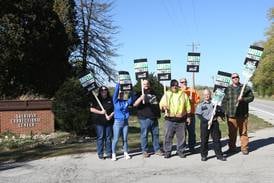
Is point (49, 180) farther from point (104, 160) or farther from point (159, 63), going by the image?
point (159, 63)

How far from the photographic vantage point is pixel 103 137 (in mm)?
13445

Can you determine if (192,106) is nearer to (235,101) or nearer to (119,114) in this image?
(235,101)

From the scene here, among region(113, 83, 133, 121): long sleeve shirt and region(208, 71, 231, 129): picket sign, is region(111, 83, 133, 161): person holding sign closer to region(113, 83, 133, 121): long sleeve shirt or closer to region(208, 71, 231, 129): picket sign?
region(113, 83, 133, 121): long sleeve shirt

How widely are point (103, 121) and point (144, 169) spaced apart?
6.40 ft

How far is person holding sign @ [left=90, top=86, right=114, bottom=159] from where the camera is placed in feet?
Result: 43.8

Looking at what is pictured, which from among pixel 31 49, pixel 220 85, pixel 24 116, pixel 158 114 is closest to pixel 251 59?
pixel 220 85

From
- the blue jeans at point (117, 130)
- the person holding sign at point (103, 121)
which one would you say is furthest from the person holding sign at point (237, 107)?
the person holding sign at point (103, 121)

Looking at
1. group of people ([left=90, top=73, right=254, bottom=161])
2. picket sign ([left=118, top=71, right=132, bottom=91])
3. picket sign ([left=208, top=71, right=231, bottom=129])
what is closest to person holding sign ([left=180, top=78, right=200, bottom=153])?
group of people ([left=90, top=73, right=254, bottom=161])

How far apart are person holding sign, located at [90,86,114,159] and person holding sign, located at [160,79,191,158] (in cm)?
124

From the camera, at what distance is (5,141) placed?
824 inches

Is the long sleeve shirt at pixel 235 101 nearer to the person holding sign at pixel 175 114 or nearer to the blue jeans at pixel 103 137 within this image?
the person holding sign at pixel 175 114

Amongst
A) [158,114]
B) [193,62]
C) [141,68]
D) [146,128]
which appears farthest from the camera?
[193,62]

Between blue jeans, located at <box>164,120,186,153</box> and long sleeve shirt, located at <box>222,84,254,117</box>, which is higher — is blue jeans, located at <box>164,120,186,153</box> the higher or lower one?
the lower one

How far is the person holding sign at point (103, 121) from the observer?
13352 mm
